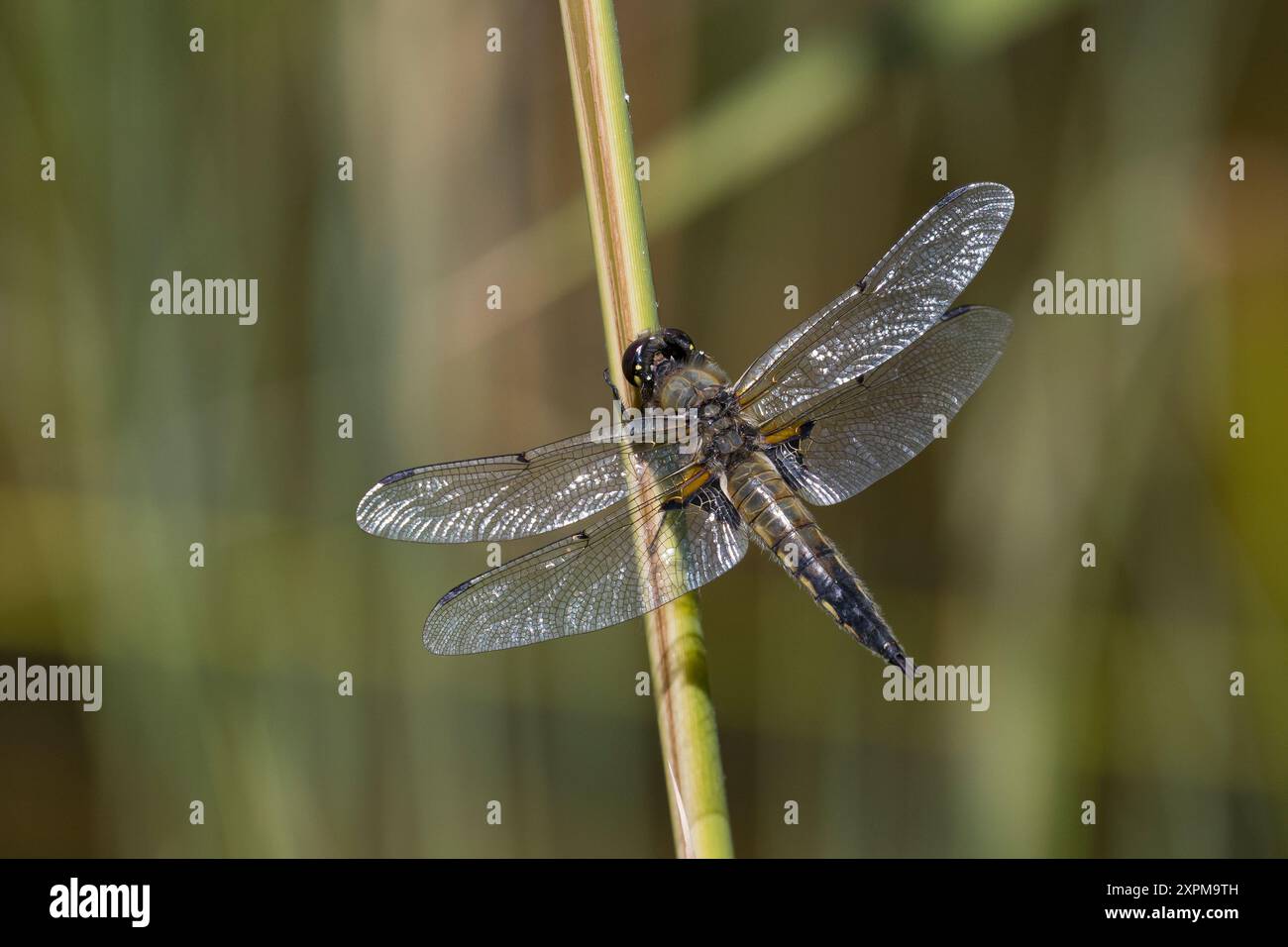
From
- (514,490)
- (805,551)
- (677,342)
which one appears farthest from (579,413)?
(805,551)

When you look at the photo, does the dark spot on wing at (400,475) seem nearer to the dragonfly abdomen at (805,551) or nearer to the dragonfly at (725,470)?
the dragonfly at (725,470)

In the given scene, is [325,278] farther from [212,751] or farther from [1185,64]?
[1185,64]

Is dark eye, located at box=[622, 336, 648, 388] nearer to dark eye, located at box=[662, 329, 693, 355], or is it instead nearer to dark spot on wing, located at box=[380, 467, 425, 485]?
dark eye, located at box=[662, 329, 693, 355]

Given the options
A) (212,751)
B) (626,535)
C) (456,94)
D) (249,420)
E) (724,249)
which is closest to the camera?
(626,535)

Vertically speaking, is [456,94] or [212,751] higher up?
[456,94]

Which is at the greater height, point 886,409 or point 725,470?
point 886,409

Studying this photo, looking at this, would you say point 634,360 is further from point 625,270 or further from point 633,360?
point 625,270

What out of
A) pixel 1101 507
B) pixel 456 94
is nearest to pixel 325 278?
pixel 456 94
